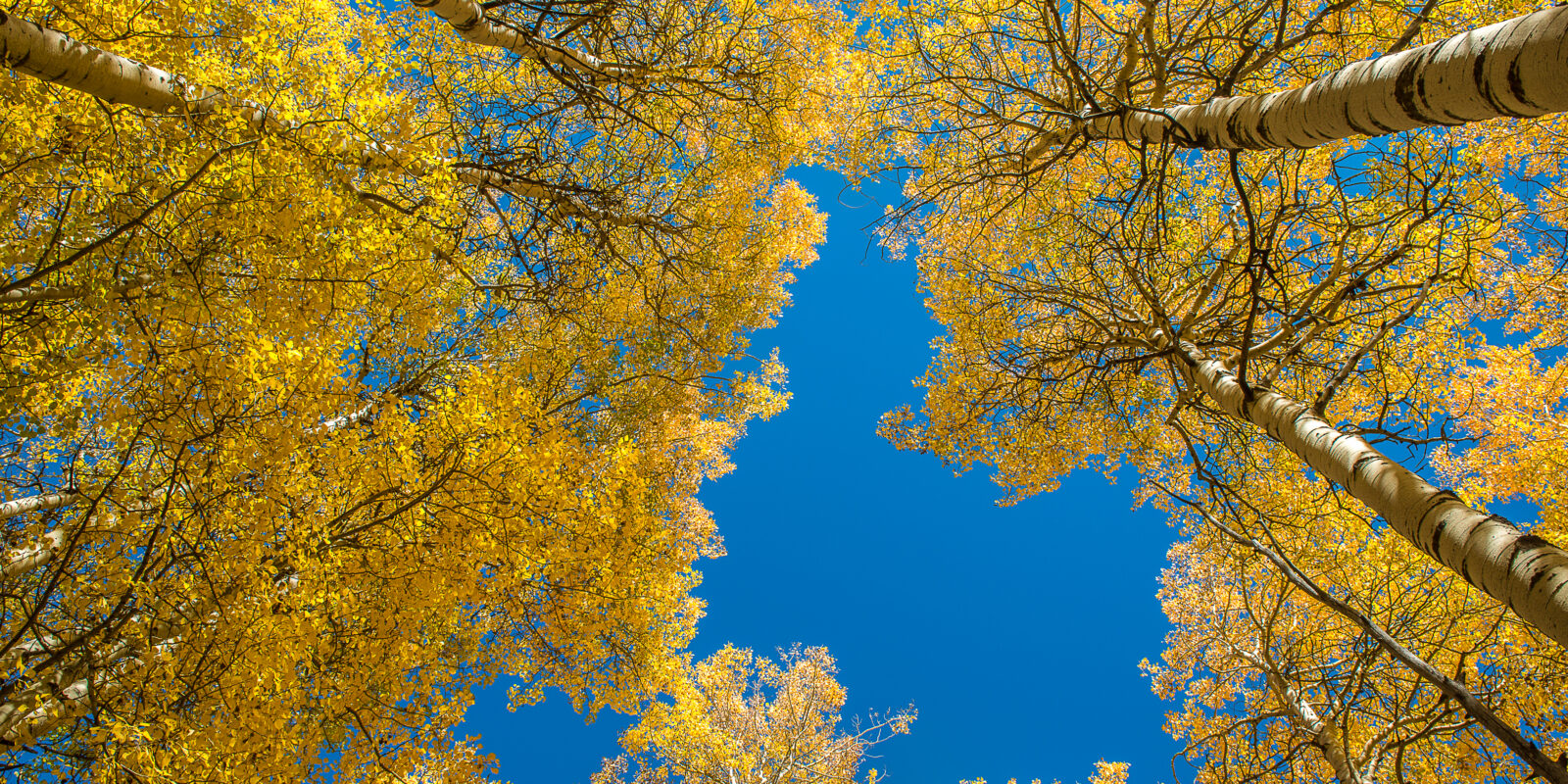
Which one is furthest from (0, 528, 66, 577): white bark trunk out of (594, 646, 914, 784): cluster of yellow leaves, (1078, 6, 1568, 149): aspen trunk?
(1078, 6, 1568, 149): aspen trunk

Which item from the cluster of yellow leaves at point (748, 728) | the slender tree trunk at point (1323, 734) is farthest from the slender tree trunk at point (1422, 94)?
the cluster of yellow leaves at point (748, 728)

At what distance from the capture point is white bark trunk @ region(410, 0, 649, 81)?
323cm

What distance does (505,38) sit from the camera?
12.3ft

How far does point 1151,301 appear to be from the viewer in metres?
2.81

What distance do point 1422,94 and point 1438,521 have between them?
4.40 ft

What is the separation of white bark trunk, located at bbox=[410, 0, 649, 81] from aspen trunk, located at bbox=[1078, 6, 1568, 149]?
3.59 metres

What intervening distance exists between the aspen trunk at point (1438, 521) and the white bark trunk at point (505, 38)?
173 inches

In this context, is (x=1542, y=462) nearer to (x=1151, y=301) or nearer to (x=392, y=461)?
(x=1151, y=301)

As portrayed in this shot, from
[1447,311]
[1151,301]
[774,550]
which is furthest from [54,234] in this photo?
[774,550]

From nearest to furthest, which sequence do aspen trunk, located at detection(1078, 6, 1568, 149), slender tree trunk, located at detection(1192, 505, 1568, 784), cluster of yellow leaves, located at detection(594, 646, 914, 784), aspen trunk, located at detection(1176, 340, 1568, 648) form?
aspen trunk, located at detection(1078, 6, 1568, 149) < aspen trunk, located at detection(1176, 340, 1568, 648) < slender tree trunk, located at detection(1192, 505, 1568, 784) < cluster of yellow leaves, located at detection(594, 646, 914, 784)

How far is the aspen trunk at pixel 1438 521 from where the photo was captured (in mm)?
1566

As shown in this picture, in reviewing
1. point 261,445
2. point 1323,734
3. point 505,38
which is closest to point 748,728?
point 1323,734

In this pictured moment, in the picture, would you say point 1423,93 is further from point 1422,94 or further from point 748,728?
Result: point 748,728

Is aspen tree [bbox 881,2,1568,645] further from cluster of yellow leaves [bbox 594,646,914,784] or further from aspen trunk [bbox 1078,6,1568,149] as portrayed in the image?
cluster of yellow leaves [bbox 594,646,914,784]
